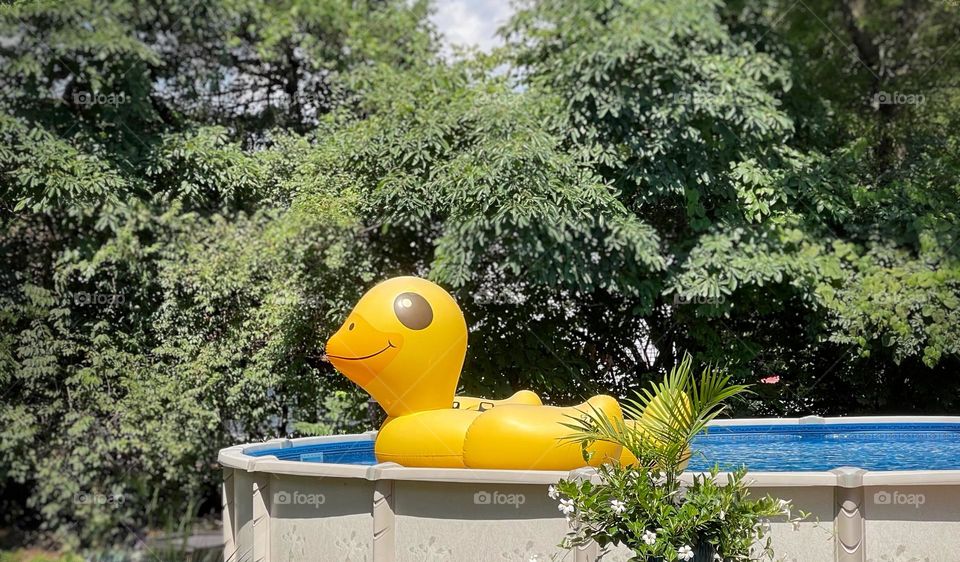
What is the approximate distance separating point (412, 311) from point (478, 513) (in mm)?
2118

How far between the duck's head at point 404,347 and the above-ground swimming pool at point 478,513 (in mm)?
1104

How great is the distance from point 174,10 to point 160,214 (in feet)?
13.2

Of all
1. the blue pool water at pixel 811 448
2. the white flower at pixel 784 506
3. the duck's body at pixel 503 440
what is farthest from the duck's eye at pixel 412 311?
the white flower at pixel 784 506

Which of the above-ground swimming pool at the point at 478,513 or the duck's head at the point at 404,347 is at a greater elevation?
the duck's head at the point at 404,347

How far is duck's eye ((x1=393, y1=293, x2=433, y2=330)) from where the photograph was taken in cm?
853

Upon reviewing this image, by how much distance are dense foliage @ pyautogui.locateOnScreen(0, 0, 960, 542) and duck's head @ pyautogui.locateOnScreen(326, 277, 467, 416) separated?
4.73m

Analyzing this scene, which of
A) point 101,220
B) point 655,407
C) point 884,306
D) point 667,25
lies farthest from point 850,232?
point 101,220

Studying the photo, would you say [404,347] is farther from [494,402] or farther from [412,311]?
[494,402]

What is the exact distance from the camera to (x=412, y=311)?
28.1ft

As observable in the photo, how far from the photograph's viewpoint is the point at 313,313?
50.8ft

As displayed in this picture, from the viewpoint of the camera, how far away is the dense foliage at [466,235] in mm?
14297

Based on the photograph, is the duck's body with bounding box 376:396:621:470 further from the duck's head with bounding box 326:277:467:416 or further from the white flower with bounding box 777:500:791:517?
the white flower with bounding box 777:500:791:517

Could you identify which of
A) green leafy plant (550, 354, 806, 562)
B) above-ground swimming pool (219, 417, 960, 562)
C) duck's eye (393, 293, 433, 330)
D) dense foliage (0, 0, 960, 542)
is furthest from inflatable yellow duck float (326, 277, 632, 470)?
dense foliage (0, 0, 960, 542)

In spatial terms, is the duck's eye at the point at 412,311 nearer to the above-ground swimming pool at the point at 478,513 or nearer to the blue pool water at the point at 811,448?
the above-ground swimming pool at the point at 478,513
